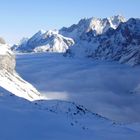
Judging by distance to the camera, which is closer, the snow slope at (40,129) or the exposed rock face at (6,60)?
the snow slope at (40,129)

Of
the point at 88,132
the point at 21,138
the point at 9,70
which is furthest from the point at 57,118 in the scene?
the point at 9,70

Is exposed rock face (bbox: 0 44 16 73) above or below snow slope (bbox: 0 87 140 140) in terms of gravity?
above

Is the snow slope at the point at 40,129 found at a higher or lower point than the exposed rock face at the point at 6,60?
lower

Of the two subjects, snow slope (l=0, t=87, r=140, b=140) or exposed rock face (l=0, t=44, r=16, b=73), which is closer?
snow slope (l=0, t=87, r=140, b=140)

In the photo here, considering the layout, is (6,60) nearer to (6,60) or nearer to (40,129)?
(6,60)

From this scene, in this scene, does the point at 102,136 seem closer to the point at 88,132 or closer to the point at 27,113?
the point at 88,132

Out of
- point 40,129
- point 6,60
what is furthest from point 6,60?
point 40,129

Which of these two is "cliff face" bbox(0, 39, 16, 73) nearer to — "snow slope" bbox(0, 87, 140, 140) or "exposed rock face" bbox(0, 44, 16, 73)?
"exposed rock face" bbox(0, 44, 16, 73)

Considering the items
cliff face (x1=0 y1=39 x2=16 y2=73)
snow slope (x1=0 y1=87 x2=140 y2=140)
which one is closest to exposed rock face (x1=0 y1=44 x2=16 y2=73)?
cliff face (x1=0 y1=39 x2=16 y2=73)

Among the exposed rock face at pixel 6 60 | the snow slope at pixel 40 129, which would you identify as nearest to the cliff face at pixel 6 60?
the exposed rock face at pixel 6 60

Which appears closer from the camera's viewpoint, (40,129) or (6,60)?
(40,129)

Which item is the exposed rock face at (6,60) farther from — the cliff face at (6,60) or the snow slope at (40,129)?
the snow slope at (40,129)
